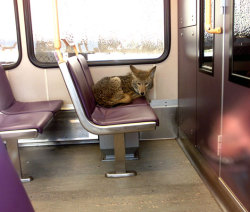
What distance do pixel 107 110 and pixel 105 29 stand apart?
1099 mm

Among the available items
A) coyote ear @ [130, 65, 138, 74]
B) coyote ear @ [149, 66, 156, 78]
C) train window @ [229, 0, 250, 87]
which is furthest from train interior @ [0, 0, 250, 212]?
coyote ear @ [130, 65, 138, 74]

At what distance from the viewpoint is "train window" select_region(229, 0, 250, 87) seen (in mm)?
1573

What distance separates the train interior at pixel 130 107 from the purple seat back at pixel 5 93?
0.01 metres

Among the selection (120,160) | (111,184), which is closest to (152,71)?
(120,160)

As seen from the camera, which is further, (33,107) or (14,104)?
(14,104)

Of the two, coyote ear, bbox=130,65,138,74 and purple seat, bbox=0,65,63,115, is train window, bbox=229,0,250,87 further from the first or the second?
purple seat, bbox=0,65,63,115

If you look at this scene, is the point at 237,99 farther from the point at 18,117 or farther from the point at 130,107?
the point at 18,117

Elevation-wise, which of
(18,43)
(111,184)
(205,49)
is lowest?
(111,184)

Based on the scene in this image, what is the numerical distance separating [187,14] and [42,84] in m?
1.83

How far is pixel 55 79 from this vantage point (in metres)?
3.41

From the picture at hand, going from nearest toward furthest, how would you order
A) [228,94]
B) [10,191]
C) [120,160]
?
[10,191]
[228,94]
[120,160]

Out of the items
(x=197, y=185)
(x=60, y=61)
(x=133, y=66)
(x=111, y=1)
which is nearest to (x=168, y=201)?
(x=197, y=185)

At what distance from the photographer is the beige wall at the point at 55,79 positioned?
3.38m

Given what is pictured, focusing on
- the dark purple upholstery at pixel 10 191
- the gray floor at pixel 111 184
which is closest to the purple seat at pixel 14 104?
the gray floor at pixel 111 184
